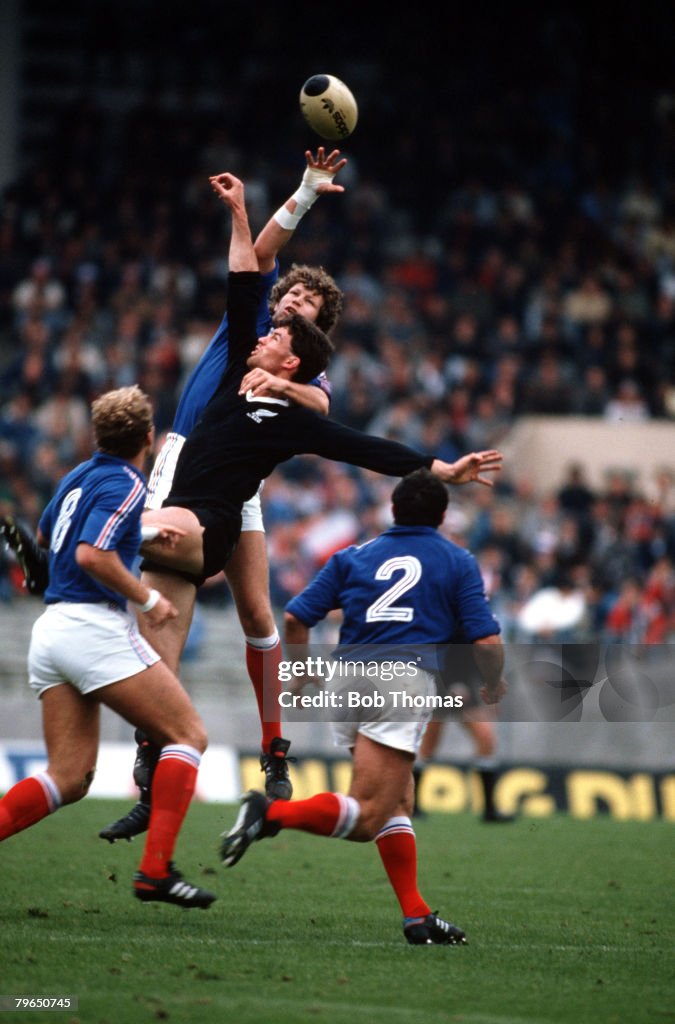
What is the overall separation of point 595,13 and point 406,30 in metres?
3.01

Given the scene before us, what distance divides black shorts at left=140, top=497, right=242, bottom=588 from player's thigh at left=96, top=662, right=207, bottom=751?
60 centimetres

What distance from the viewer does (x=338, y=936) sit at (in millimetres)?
6539

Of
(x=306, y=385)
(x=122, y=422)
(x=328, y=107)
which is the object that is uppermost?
(x=328, y=107)

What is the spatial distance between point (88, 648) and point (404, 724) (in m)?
1.35

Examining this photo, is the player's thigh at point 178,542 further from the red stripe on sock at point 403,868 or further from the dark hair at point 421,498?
the red stripe on sock at point 403,868

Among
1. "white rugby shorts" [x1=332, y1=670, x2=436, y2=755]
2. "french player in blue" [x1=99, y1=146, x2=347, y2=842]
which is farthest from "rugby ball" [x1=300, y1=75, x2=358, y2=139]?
"white rugby shorts" [x1=332, y1=670, x2=436, y2=755]

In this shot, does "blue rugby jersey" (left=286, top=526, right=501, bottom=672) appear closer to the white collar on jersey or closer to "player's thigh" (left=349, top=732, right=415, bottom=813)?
"player's thigh" (left=349, top=732, right=415, bottom=813)

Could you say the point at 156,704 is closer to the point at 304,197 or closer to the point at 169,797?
the point at 169,797

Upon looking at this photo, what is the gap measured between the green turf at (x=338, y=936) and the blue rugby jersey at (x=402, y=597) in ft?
4.17

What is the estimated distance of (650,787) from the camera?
13.8 meters

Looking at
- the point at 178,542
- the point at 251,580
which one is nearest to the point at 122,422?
the point at 178,542

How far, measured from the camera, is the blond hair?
20.8ft

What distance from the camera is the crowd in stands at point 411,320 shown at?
1627 centimetres

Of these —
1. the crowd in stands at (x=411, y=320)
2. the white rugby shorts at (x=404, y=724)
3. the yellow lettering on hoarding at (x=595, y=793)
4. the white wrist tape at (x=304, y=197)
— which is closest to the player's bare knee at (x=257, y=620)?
the white rugby shorts at (x=404, y=724)
